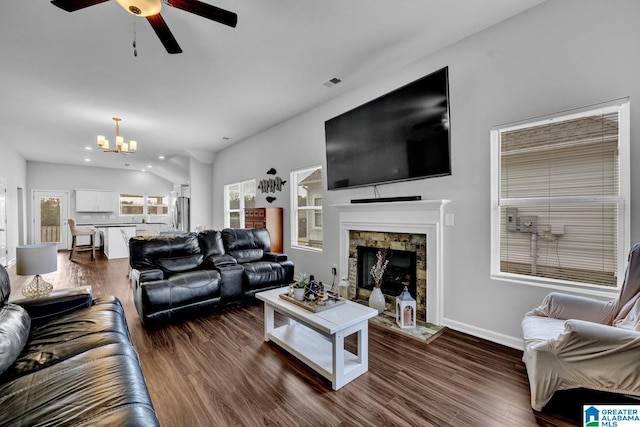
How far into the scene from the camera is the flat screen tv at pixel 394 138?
9.18 ft

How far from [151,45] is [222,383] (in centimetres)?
320

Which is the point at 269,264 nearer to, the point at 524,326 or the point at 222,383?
Answer: the point at 222,383

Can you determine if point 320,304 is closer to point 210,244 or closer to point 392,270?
point 392,270

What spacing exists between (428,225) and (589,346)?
164 centimetres

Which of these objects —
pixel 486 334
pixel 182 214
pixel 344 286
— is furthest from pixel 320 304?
pixel 182 214

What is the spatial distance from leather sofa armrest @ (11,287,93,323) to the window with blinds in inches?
144

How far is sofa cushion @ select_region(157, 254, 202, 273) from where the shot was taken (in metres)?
3.53

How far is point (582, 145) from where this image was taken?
2307 millimetres

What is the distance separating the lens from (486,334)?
270 cm

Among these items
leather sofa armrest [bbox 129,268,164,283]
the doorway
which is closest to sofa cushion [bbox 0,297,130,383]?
leather sofa armrest [bbox 129,268,164,283]

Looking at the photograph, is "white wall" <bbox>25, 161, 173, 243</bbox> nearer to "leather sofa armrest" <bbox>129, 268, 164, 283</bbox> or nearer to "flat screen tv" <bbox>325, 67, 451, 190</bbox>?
"leather sofa armrest" <bbox>129, 268, 164, 283</bbox>

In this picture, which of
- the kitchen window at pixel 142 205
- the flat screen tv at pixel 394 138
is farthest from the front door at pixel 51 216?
the flat screen tv at pixel 394 138

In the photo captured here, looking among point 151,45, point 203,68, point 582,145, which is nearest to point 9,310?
point 151,45

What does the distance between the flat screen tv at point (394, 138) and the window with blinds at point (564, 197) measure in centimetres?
56
